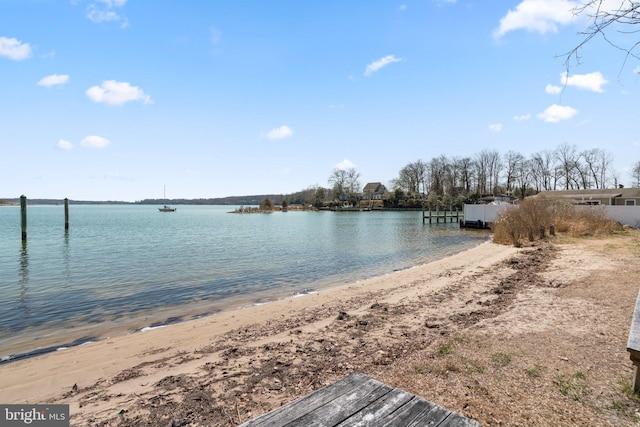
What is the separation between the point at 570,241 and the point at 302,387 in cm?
2051

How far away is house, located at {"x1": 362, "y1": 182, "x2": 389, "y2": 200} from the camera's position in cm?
12312

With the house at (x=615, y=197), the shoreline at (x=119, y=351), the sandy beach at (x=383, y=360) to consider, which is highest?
the house at (x=615, y=197)

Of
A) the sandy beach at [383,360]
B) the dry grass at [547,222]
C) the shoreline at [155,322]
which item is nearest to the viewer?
the sandy beach at [383,360]

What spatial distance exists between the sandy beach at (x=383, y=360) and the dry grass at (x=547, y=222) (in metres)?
13.6

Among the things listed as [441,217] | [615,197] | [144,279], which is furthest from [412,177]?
[144,279]

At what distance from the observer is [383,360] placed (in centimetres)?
457

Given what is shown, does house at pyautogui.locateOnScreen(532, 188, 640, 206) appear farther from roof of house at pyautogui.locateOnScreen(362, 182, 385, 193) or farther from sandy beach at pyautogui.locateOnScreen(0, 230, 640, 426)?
roof of house at pyautogui.locateOnScreen(362, 182, 385, 193)

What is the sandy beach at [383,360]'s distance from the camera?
11.2 ft

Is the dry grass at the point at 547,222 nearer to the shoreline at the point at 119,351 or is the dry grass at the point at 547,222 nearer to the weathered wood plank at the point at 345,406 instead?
the shoreline at the point at 119,351

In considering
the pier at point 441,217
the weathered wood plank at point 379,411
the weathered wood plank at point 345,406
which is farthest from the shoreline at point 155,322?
the pier at point 441,217

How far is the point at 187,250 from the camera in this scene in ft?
70.6

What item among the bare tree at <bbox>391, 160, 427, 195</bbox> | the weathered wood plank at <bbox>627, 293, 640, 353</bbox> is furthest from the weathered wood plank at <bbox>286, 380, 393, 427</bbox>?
the bare tree at <bbox>391, 160, 427, 195</bbox>

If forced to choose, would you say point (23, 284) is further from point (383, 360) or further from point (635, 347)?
point (635, 347)

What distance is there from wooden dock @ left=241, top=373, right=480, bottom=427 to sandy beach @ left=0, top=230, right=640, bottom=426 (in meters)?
1.67
